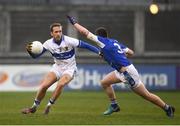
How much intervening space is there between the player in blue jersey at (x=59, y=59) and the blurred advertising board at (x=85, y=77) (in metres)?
13.7

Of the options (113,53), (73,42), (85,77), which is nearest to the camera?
(113,53)

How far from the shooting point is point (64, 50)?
17.5 metres

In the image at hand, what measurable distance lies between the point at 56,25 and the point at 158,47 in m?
23.8

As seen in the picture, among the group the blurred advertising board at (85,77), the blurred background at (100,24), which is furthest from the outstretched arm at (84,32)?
the blurred background at (100,24)

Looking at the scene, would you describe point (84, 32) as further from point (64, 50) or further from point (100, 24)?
point (100, 24)

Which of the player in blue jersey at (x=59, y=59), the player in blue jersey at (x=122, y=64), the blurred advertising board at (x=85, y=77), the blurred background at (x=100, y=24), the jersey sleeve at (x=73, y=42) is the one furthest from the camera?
the blurred background at (x=100, y=24)

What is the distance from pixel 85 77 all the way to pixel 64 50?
1588 cm

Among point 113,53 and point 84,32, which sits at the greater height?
point 84,32

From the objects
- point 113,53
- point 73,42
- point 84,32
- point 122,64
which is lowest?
point 122,64

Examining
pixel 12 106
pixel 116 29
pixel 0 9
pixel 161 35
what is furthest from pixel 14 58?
pixel 12 106

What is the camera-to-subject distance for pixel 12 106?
2158 centimetres

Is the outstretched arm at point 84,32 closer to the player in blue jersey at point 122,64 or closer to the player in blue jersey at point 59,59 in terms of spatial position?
the player in blue jersey at point 122,64

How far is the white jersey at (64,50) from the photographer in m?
17.4

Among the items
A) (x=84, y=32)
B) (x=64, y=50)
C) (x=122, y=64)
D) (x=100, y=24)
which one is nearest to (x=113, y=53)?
(x=122, y=64)
